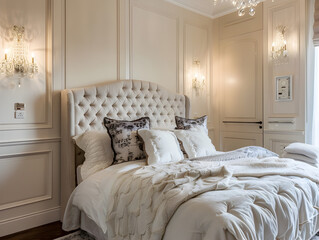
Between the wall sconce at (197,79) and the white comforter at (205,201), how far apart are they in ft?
7.74

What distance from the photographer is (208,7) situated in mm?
4598

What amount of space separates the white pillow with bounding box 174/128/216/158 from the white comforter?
57 cm

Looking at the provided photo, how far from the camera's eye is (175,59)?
13.6 feet

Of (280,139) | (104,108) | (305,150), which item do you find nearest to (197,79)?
(280,139)

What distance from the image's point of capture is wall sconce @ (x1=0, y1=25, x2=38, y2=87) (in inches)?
98.8

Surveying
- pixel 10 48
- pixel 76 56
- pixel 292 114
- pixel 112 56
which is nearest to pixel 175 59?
pixel 112 56

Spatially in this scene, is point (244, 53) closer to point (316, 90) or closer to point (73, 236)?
point (316, 90)

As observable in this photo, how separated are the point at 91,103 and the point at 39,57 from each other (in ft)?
2.40

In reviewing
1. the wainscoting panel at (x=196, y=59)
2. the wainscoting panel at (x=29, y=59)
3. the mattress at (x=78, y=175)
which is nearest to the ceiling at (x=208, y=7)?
the wainscoting panel at (x=196, y=59)

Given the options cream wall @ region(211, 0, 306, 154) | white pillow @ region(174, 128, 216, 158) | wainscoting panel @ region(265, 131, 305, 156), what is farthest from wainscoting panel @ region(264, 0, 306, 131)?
white pillow @ region(174, 128, 216, 158)

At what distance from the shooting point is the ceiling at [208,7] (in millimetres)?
4289

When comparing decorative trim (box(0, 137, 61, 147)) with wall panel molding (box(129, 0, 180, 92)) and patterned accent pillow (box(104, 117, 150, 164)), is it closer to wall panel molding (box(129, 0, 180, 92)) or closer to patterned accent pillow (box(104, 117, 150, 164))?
patterned accent pillow (box(104, 117, 150, 164))

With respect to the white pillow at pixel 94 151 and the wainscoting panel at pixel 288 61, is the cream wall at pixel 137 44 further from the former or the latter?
the wainscoting panel at pixel 288 61

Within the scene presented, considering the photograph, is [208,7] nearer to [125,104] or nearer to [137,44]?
[137,44]
